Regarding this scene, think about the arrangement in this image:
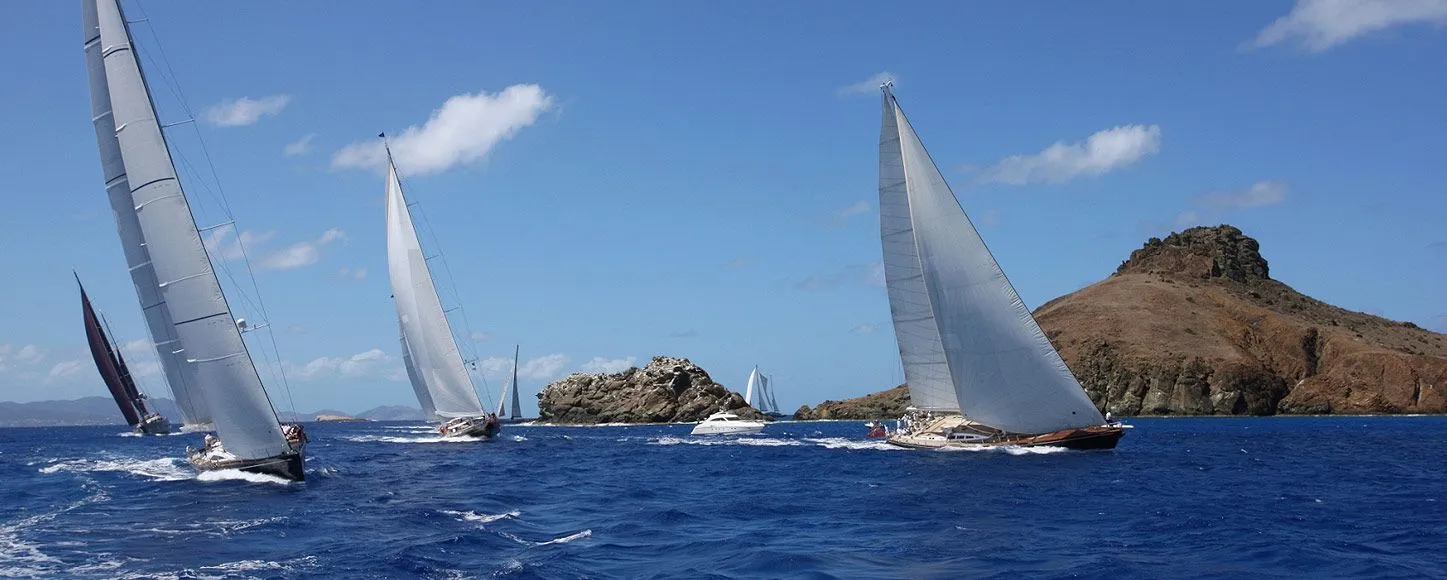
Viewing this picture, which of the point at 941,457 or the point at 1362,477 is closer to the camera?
the point at 1362,477

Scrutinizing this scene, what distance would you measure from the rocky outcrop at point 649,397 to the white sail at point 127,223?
7288cm

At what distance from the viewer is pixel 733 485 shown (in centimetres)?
3888

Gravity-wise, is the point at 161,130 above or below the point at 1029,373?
above

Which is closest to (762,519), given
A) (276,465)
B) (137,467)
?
(276,465)

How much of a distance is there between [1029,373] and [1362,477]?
515 inches

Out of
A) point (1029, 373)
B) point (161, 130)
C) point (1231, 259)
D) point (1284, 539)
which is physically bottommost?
point (1284, 539)

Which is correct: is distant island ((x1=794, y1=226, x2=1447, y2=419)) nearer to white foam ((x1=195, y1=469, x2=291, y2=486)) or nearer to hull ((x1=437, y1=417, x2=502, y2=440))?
hull ((x1=437, y1=417, x2=502, y2=440))

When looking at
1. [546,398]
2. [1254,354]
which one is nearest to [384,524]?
[546,398]

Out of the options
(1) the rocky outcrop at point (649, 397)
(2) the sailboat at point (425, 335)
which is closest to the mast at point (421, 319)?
(2) the sailboat at point (425, 335)

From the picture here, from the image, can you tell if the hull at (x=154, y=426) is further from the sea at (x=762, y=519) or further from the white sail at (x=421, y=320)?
the sea at (x=762, y=519)

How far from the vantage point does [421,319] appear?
224 ft

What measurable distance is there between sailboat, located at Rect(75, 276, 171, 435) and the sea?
54.3 meters

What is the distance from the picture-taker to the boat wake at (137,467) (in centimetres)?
4434

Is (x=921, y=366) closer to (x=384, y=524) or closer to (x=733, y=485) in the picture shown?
(x=733, y=485)
